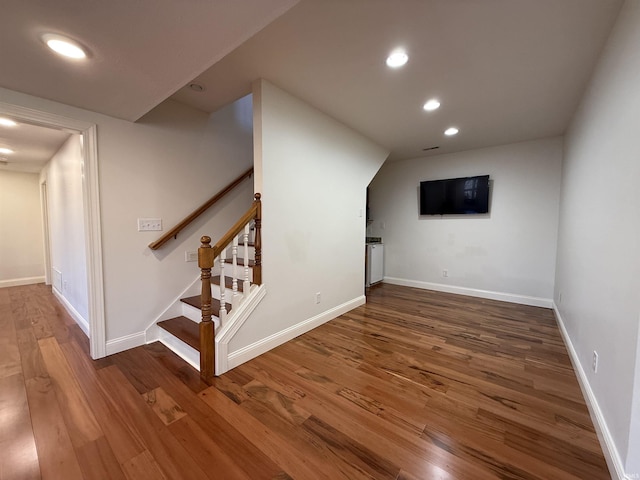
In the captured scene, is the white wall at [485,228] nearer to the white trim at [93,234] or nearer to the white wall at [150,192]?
the white wall at [150,192]

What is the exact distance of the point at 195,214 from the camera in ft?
8.65

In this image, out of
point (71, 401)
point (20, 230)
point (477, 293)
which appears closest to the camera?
point (71, 401)

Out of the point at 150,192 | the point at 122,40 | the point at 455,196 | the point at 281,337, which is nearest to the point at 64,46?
the point at 122,40

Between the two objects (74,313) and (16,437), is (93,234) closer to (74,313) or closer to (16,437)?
(16,437)

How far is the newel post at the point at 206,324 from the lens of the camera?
1.81m

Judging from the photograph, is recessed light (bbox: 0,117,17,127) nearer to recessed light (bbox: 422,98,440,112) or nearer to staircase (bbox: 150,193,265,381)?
staircase (bbox: 150,193,265,381)

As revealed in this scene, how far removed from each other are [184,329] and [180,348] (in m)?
0.16

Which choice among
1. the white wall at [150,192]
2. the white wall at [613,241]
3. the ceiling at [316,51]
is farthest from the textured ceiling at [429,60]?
the white wall at [150,192]

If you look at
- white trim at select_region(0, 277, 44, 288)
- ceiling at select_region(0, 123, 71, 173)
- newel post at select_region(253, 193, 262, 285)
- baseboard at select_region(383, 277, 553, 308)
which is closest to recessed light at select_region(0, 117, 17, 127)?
ceiling at select_region(0, 123, 71, 173)

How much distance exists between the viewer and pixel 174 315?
261 cm

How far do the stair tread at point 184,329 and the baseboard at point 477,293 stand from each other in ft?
12.2

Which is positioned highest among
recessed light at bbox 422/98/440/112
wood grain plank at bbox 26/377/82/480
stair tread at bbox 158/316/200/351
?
recessed light at bbox 422/98/440/112

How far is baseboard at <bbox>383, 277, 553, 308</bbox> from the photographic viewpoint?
3627mm

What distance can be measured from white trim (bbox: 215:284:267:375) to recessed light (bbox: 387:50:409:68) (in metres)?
2.07
